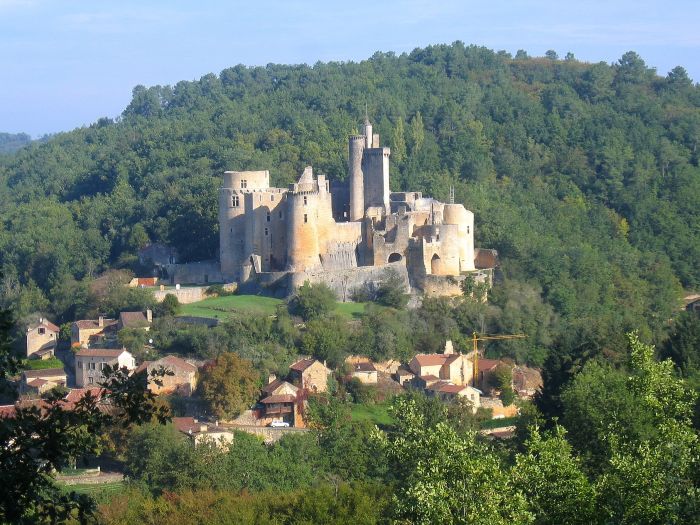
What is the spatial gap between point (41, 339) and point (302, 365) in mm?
9439

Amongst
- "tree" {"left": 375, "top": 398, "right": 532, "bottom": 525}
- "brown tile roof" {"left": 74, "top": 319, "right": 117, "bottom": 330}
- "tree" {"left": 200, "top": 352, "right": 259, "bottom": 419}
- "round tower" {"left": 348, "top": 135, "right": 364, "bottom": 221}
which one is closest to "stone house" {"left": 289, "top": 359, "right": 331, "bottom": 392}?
"tree" {"left": 200, "top": 352, "right": 259, "bottom": 419}

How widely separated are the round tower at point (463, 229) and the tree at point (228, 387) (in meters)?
10.8

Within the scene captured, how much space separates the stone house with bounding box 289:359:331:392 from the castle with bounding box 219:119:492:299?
3722 millimetres

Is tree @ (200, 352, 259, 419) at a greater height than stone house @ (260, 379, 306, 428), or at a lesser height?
greater

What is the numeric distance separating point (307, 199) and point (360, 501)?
1727cm

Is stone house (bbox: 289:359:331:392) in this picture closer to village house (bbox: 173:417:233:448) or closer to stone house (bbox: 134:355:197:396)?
stone house (bbox: 134:355:197:396)

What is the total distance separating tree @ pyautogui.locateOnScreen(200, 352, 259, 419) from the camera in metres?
40.9

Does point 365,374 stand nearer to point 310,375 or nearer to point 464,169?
point 310,375

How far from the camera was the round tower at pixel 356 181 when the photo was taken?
4870cm

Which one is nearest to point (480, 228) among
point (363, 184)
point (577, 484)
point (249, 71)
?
point (363, 184)

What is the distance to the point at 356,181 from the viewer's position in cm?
4903

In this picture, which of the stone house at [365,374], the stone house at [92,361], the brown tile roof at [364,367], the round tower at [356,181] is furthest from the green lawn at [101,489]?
the round tower at [356,181]

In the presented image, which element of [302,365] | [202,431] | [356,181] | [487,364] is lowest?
[202,431]

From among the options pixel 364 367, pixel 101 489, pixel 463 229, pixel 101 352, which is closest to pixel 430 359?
pixel 364 367
